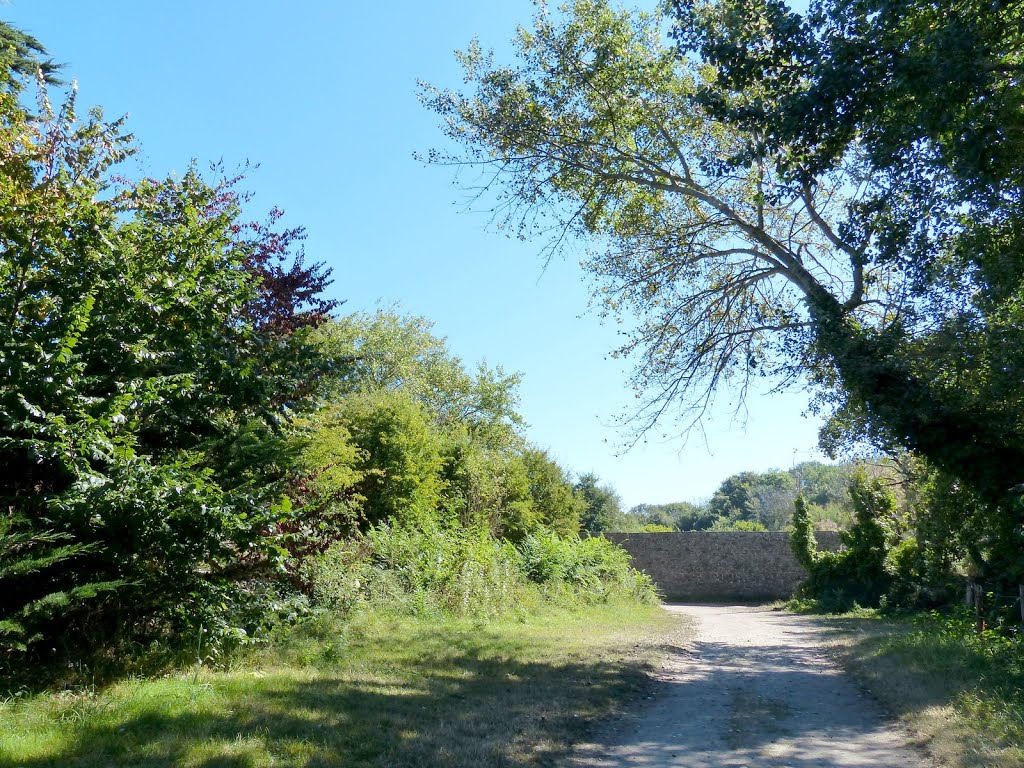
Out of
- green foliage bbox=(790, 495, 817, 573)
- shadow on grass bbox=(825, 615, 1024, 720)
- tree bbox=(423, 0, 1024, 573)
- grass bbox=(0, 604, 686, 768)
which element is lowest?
grass bbox=(0, 604, 686, 768)

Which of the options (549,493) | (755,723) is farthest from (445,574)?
(549,493)

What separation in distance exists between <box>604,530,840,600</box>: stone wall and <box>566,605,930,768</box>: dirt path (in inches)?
864

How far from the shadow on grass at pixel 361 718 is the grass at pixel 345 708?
1 cm

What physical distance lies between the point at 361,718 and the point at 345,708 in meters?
0.34

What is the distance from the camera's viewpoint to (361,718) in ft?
22.0

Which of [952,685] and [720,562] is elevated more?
[720,562]

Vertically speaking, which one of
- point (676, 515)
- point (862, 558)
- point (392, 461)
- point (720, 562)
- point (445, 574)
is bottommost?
point (445, 574)

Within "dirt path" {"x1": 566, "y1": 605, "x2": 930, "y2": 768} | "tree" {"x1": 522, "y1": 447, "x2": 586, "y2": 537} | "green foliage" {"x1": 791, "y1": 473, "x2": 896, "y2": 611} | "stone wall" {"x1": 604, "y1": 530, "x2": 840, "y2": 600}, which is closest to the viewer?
"dirt path" {"x1": 566, "y1": 605, "x2": 930, "y2": 768}

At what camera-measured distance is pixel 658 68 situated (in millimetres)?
12547

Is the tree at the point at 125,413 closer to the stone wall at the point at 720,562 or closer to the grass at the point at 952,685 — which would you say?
the grass at the point at 952,685

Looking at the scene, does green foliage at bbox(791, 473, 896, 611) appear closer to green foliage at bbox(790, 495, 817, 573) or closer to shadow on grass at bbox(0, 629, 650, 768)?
green foliage at bbox(790, 495, 817, 573)

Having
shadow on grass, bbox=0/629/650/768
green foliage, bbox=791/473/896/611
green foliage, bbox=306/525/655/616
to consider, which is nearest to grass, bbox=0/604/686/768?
shadow on grass, bbox=0/629/650/768

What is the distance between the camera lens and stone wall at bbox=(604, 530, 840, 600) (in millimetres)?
33250

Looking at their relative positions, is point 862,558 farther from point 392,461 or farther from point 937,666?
point 392,461
